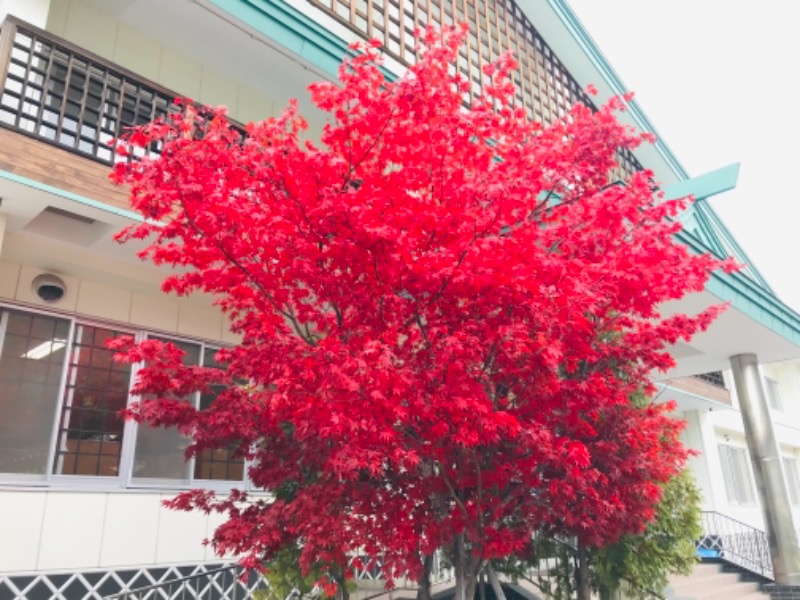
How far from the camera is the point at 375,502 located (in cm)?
505

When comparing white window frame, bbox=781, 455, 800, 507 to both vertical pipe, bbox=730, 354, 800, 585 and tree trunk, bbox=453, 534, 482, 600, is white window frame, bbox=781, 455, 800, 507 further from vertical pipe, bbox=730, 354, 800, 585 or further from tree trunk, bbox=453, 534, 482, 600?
tree trunk, bbox=453, 534, 482, 600

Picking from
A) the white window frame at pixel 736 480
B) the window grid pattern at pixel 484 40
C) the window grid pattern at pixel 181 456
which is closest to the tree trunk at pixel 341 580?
the window grid pattern at pixel 181 456

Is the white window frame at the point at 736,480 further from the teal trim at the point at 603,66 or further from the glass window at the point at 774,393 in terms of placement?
the teal trim at the point at 603,66

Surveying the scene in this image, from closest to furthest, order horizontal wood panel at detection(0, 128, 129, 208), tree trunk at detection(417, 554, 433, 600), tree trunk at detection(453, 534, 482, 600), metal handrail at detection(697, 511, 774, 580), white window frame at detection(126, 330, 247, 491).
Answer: tree trunk at detection(453, 534, 482, 600), tree trunk at detection(417, 554, 433, 600), horizontal wood panel at detection(0, 128, 129, 208), white window frame at detection(126, 330, 247, 491), metal handrail at detection(697, 511, 774, 580)

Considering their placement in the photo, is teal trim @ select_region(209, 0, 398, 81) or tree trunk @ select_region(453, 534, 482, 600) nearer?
tree trunk @ select_region(453, 534, 482, 600)

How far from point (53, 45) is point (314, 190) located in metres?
4.32

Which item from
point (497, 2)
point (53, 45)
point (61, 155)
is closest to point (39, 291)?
point (61, 155)

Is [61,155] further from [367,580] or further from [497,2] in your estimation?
[497,2]

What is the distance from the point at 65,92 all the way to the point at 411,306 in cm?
472

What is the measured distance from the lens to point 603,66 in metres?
16.5

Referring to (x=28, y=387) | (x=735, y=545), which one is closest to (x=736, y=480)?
(x=735, y=545)

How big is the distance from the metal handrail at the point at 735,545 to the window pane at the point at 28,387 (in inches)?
529

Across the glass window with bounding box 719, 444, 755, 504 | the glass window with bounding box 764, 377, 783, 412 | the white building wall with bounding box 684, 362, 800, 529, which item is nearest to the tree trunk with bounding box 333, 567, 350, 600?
the white building wall with bounding box 684, 362, 800, 529

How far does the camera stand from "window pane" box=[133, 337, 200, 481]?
812 centimetres
